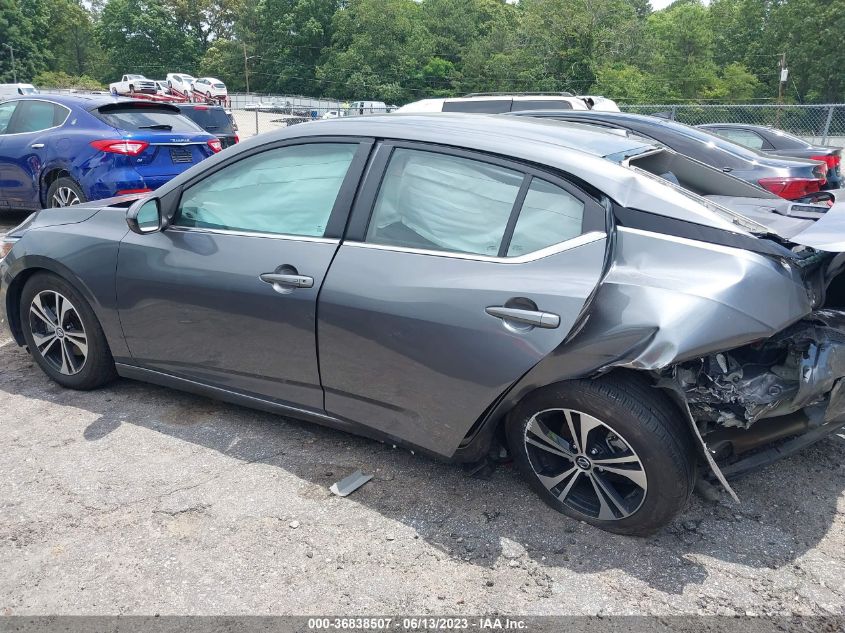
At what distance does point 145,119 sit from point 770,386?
711cm

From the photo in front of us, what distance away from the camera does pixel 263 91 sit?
282 feet

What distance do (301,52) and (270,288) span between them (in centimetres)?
8958

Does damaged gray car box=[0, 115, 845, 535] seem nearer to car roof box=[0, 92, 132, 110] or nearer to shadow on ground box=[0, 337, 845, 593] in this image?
shadow on ground box=[0, 337, 845, 593]

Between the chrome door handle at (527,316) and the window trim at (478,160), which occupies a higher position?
the window trim at (478,160)

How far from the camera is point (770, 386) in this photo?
2506 mm

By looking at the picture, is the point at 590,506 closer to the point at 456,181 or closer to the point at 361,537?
the point at 361,537

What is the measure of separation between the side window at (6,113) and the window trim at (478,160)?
6956 mm

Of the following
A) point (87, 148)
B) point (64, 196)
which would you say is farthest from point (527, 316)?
point (64, 196)

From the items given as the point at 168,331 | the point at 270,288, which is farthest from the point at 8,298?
the point at 270,288

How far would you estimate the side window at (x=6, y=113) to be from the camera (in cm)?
794

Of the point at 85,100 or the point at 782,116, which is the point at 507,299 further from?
the point at 782,116

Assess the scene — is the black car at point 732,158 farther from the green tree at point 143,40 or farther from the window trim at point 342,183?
the green tree at point 143,40

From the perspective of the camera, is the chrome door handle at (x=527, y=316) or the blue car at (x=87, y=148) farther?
the blue car at (x=87, y=148)

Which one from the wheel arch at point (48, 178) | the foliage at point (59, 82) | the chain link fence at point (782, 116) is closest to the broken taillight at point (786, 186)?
the wheel arch at point (48, 178)
